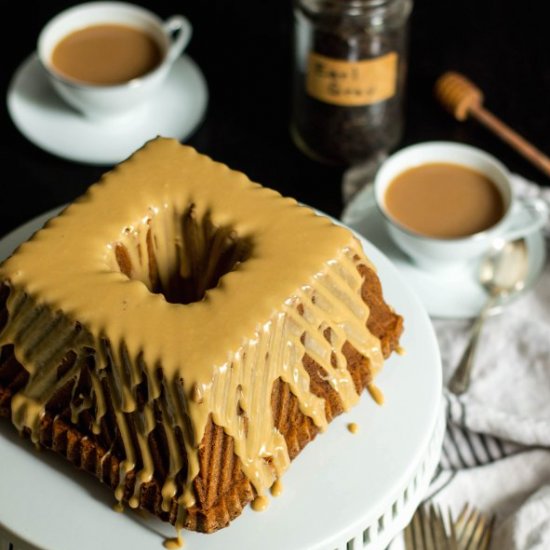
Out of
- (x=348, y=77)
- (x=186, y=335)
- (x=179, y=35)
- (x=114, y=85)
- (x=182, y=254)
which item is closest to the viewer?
(x=186, y=335)

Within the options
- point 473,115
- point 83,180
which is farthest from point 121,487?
point 473,115

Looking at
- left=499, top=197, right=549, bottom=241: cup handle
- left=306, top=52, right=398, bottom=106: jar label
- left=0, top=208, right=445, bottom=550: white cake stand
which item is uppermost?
left=0, top=208, right=445, bottom=550: white cake stand

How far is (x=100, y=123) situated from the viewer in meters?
1.93

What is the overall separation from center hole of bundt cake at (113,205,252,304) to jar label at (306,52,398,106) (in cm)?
62

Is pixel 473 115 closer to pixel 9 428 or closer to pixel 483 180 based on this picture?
pixel 483 180

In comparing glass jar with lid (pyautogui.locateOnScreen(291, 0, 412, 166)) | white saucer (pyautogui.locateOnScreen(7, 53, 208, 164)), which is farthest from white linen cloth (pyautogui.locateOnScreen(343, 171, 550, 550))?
white saucer (pyautogui.locateOnScreen(7, 53, 208, 164))

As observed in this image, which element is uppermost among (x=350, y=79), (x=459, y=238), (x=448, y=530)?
(x=350, y=79)

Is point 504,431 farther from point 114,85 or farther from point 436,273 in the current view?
point 114,85

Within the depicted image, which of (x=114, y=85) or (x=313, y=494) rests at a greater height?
(x=313, y=494)

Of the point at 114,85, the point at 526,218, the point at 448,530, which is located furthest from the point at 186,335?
the point at 114,85

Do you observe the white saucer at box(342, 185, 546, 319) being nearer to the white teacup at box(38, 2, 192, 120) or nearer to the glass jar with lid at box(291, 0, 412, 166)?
the glass jar with lid at box(291, 0, 412, 166)

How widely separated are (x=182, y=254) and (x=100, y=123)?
0.76m

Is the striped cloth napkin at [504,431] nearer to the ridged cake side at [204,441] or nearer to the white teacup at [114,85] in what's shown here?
the ridged cake side at [204,441]

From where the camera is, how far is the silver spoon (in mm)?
1559
